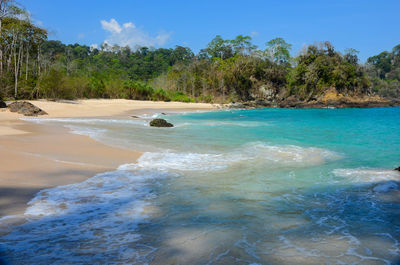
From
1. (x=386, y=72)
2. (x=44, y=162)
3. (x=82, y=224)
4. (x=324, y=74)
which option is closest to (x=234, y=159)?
(x=44, y=162)

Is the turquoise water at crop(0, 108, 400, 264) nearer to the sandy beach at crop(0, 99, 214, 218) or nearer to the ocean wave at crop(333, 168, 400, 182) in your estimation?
the ocean wave at crop(333, 168, 400, 182)

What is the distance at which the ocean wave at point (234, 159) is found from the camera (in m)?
6.13

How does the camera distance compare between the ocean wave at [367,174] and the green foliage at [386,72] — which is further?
the green foliage at [386,72]

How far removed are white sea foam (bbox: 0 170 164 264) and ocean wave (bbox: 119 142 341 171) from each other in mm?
1514

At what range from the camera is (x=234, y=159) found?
7.04m

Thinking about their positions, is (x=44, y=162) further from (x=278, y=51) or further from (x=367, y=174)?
(x=278, y=51)

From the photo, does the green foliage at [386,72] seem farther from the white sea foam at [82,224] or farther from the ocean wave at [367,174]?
the white sea foam at [82,224]

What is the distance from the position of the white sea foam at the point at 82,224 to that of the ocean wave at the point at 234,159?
59.6 inches

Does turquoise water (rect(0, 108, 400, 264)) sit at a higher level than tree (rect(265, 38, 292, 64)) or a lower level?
lower

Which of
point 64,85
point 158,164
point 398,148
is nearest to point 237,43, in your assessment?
point 64,85

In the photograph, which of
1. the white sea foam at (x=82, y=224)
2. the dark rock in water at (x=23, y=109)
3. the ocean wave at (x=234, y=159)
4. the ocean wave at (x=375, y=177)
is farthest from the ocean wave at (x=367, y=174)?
the dark rock in water at (x=23, y=109)

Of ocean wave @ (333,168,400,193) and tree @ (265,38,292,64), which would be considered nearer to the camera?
ocean wave @ (333,168,400,193)

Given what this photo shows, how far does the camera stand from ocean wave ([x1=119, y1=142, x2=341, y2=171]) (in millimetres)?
6129

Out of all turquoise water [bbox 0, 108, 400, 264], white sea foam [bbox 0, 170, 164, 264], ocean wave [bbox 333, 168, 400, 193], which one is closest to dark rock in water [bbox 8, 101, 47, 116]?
turquoise water [bbox 0, 108, 400, 264]
